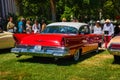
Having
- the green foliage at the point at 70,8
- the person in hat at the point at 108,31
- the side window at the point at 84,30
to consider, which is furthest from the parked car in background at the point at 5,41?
the green foliage at the point at 70,8

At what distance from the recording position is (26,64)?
11.3 m

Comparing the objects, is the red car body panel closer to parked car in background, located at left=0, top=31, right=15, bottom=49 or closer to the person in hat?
parked car in background, located at left=0, top=31, right=15, bottom=49

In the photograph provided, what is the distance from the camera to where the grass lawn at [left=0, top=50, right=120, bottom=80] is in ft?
30.8

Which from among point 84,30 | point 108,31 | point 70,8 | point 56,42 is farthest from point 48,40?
point 70,8

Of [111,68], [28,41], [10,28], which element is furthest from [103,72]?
[10,28]

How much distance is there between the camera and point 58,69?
10.5m

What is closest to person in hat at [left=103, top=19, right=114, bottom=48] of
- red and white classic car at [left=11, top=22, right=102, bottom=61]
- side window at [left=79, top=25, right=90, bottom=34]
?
side window at [left=79, top=25, right=90, bottom=34]

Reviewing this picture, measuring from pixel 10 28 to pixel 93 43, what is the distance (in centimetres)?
552

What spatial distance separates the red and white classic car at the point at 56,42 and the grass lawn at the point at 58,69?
0.39 m

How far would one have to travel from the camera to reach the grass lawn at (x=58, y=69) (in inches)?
369

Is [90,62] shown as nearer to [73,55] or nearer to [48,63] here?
[73,55]

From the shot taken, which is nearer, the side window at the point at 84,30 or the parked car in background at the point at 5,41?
the side window at the point at 84,30

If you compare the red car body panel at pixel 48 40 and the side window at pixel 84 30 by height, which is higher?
the side window at pixel 84 30

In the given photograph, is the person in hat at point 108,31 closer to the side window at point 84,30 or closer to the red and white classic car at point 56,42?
the side window at point 84,30
